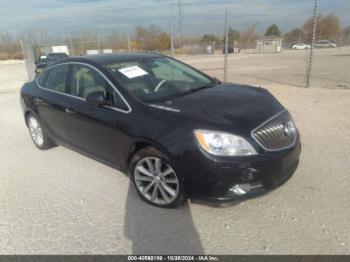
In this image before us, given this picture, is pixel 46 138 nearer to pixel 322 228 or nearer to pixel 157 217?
pixel 157 217

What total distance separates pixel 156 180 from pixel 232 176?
0.87 meters

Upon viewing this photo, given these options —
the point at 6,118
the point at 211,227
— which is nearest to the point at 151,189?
the point at 211,227

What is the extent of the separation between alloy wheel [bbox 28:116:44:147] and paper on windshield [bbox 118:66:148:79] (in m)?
2.21

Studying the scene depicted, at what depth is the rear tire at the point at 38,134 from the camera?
202 inches

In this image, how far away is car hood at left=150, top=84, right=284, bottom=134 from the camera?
2.91m

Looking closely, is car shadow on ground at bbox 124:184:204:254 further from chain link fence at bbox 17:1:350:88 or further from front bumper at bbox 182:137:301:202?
chain link fence at bbox 17:1:350:88

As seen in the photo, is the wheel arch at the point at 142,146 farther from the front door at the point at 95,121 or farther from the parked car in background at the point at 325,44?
the parked car in background at the point at 325,44

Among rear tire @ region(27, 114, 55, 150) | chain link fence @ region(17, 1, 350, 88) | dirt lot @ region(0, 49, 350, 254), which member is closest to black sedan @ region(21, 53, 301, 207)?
dirt lot @ region(0, 49, 350, 254)

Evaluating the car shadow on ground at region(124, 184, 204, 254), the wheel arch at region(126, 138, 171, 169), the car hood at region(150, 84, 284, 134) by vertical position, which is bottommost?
the car shadow on ground at region(124, 184, 204, 254)

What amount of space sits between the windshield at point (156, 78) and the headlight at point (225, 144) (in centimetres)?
88

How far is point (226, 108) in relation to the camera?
319 cm

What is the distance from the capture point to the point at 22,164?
15.7 feet

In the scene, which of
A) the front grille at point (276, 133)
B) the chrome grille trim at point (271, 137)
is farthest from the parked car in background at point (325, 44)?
the chrome grille trim at point (271, 137)

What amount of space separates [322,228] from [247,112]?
4.22 feet
